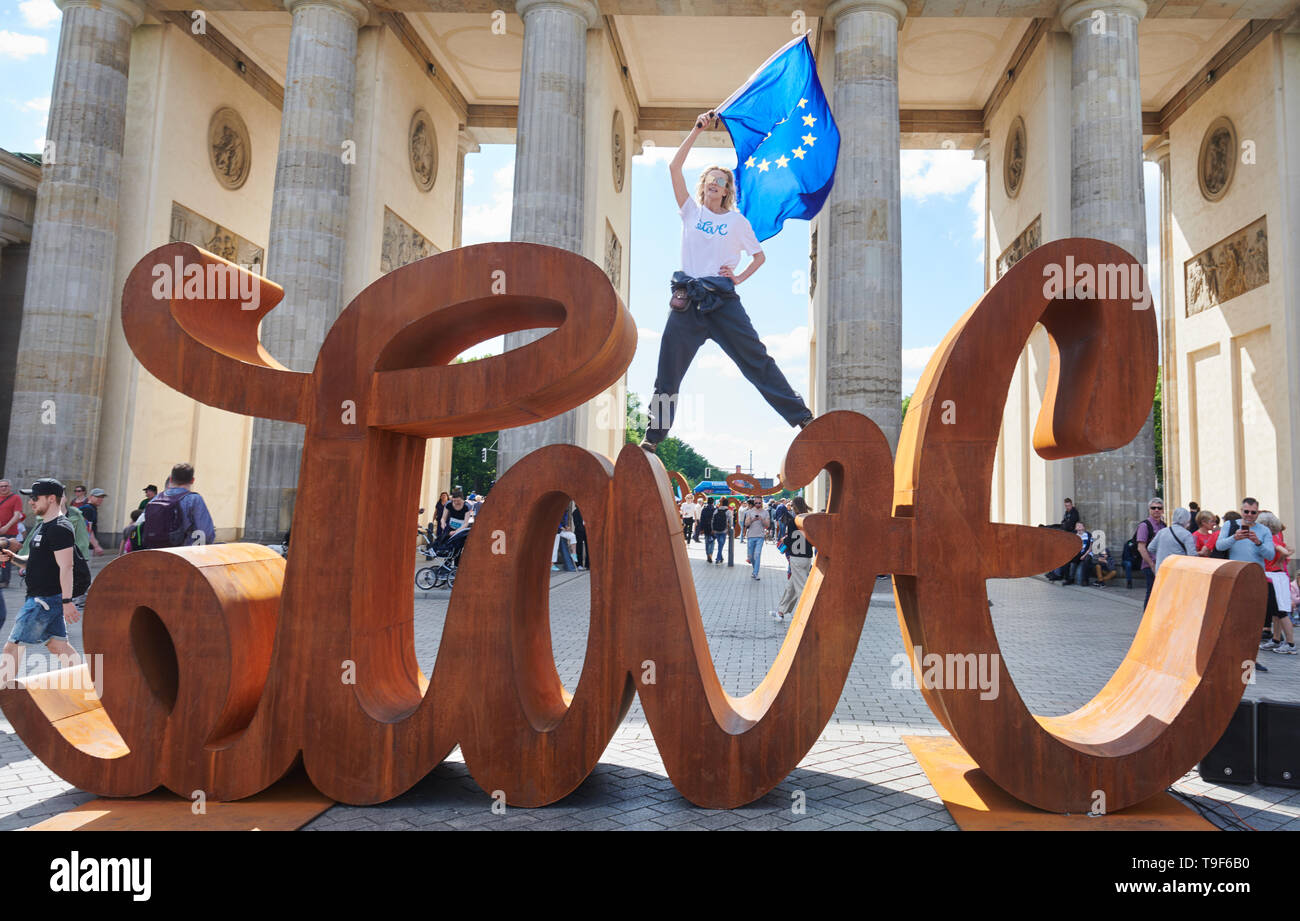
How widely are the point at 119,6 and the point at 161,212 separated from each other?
4773 mm

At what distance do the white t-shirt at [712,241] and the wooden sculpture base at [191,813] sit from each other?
3572 mm

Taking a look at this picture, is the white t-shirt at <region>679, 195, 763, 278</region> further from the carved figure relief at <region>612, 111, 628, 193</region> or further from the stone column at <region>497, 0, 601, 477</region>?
the carved figure relief at <region>612, 111, 628, 193</region>

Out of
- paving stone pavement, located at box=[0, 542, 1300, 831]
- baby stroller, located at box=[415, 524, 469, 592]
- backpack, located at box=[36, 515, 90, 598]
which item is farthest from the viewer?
baby stroller, located at box=[415, 524, 469, 592]

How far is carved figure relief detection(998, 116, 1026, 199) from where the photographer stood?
74.8ft

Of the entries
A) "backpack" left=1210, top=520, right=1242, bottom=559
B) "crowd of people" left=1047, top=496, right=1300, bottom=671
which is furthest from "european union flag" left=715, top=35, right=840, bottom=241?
"backpack" left=1210, top=520, right=1242, bottom=559

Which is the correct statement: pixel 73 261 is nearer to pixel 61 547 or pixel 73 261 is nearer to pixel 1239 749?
pixel 61 547

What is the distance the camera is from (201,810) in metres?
4.07

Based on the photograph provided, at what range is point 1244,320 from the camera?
21406 millimetres

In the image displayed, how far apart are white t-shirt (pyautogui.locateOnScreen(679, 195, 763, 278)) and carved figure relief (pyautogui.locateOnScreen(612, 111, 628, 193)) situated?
20382mm

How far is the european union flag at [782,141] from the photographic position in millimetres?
5977

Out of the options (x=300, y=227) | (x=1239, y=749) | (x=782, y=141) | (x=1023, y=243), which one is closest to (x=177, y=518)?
(x=782, y=141)

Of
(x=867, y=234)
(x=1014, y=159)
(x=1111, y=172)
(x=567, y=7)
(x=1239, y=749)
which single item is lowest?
(x=1239, y=749)

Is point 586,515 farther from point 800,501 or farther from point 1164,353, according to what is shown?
point 1164,353

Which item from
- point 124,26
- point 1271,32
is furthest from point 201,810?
point 1271,32
